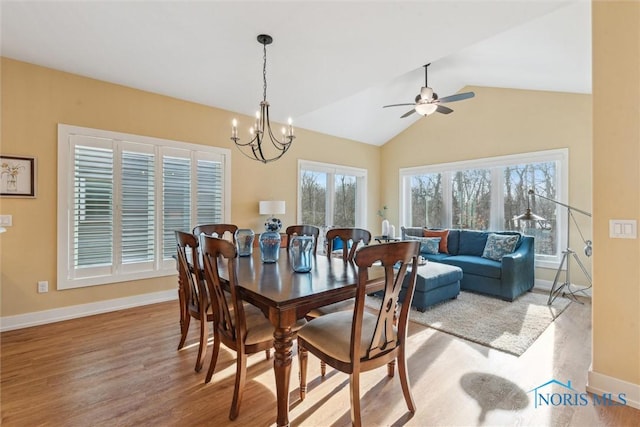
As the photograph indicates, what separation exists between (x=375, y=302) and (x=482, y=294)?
157 cm

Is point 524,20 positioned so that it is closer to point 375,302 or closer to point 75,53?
point 375,302

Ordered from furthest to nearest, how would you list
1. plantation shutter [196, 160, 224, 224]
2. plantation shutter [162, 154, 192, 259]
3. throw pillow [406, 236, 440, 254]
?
throw pillow [406, 236, 440, 254] < plantation shutter [196, 160, 224, 224] < plantation shutter [162, 154, 192, 259]

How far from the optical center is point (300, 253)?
6.42 feet

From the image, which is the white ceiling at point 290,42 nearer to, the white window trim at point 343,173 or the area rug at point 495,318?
the white window trim at point 343,173

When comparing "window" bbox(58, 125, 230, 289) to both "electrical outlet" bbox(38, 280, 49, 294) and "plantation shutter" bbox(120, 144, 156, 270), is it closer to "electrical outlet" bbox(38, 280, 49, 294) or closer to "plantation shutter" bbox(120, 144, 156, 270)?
"plantation shutter" bbox(120, 144, 156, 270)

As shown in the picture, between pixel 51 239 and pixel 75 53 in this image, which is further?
pixel 51 239

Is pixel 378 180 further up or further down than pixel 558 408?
further up

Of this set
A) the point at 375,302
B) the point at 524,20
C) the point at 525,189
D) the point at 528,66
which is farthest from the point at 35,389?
the point at 525,189

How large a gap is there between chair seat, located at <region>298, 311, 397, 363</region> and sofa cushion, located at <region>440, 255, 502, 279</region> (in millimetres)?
2850

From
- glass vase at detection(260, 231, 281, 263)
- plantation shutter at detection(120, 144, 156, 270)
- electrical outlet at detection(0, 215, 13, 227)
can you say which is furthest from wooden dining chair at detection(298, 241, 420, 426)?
electrical outlet at detection(0, 215, 13, 227)

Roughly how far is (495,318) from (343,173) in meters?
3.76

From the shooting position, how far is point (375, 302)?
3.79 meters

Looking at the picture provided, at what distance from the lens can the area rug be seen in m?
2.66

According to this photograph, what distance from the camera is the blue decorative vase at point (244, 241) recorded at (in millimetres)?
2559
